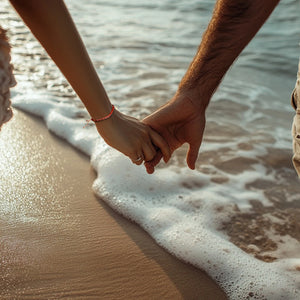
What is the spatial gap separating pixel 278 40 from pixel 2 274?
5.99 m

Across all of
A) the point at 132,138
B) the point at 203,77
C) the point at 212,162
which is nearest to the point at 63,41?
the point at 132,138

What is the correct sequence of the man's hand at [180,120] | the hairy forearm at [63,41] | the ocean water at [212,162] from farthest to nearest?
1. the man's hand at [180,120]
2. the ocean water at [212,162]
3. the hairy forearm at [63,41]

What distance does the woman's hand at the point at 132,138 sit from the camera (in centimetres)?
192

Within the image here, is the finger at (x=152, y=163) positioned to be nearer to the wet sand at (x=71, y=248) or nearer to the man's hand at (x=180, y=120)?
the man's hand at (x=180, y=120)

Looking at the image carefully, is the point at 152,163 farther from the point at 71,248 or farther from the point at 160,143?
the point at 71,248

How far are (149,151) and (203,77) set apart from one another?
516mm

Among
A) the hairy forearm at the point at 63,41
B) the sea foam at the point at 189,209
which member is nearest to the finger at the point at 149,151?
the sea foam at the point at 189,209

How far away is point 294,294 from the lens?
182cm

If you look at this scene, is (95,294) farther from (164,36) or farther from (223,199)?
(164,36)

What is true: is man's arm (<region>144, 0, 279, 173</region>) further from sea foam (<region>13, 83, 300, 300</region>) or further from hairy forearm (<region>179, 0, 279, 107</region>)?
sea foam (<region>13, 83, 300, 300</region>)

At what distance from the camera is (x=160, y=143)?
223cm

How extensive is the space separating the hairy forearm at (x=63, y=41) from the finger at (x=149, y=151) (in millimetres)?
489

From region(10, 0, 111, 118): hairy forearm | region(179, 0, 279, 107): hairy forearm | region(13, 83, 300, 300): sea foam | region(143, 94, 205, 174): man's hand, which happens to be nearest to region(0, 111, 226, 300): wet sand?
region(13, 83, 300, 300): sea foam

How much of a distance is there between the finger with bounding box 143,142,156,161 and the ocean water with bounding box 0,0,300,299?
0.33 metres
